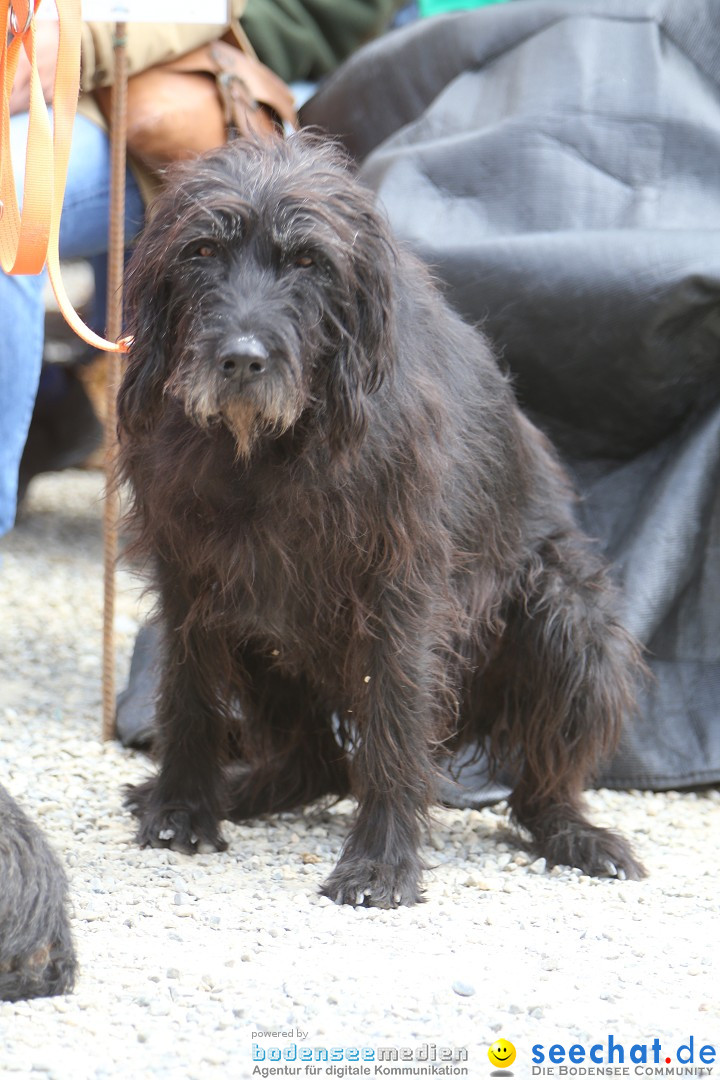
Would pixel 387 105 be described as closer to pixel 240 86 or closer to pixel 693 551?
pixel 240 86

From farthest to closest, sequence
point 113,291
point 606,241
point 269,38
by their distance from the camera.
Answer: point 269,38
point 606,241
point 113,291

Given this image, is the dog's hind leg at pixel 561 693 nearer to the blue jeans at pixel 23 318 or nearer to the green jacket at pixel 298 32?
the blue jeans at pixel 23 318

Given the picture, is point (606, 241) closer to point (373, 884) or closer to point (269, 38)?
point (269, 38)

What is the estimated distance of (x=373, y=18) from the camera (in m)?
6.11

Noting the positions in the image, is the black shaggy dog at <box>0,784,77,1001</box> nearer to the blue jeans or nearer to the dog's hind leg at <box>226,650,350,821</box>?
the dog's hind leg at <box>226,650,350,821</box>

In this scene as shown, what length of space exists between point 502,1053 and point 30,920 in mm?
910

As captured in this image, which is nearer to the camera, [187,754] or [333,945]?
[333,945]

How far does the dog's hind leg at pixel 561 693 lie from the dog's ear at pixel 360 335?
0.98 m

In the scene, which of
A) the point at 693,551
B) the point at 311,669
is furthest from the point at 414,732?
the point at 693,551

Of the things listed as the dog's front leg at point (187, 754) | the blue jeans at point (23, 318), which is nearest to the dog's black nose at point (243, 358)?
the dog's front leg at point (187, 754)

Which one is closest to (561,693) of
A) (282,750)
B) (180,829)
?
(282,750)

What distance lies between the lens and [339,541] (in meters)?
3.26

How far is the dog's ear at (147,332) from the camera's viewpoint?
10.5 feet

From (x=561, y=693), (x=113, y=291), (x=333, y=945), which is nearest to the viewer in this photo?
(x=333, y=945)
